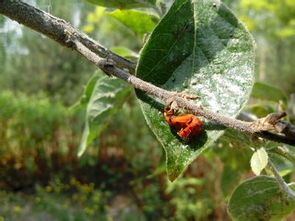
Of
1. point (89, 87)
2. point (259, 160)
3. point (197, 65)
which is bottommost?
point (89, 87)

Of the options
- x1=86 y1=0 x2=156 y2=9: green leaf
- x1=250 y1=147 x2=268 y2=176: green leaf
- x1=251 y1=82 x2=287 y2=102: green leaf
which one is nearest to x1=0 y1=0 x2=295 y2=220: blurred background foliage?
x1=251 y1=82 x2=287 y2=102: green leaf

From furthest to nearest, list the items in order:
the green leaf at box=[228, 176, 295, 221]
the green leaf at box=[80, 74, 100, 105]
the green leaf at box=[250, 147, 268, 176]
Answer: the green leaf at box=[80, 74, 100, 105] < the green leaf at box=[228, 176, 295, 221] < the green leaf at box=[250, 147, 268, 176]

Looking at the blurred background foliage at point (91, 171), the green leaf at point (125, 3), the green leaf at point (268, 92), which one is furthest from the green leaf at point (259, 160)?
the blurred background foliage at point (91, 171)

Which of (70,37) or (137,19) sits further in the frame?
(137,19)

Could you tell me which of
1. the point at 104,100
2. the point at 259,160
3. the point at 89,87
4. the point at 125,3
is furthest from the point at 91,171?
the point at 259,160

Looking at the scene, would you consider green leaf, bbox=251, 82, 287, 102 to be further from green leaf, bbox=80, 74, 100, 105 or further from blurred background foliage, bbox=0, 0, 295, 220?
blurred background foliage, bbox=0, 0, 295, 220

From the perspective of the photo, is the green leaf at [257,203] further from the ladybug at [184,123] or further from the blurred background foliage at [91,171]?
the blurred background foliage at [91,171]

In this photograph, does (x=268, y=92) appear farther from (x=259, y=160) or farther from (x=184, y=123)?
(x=184, y=123)
